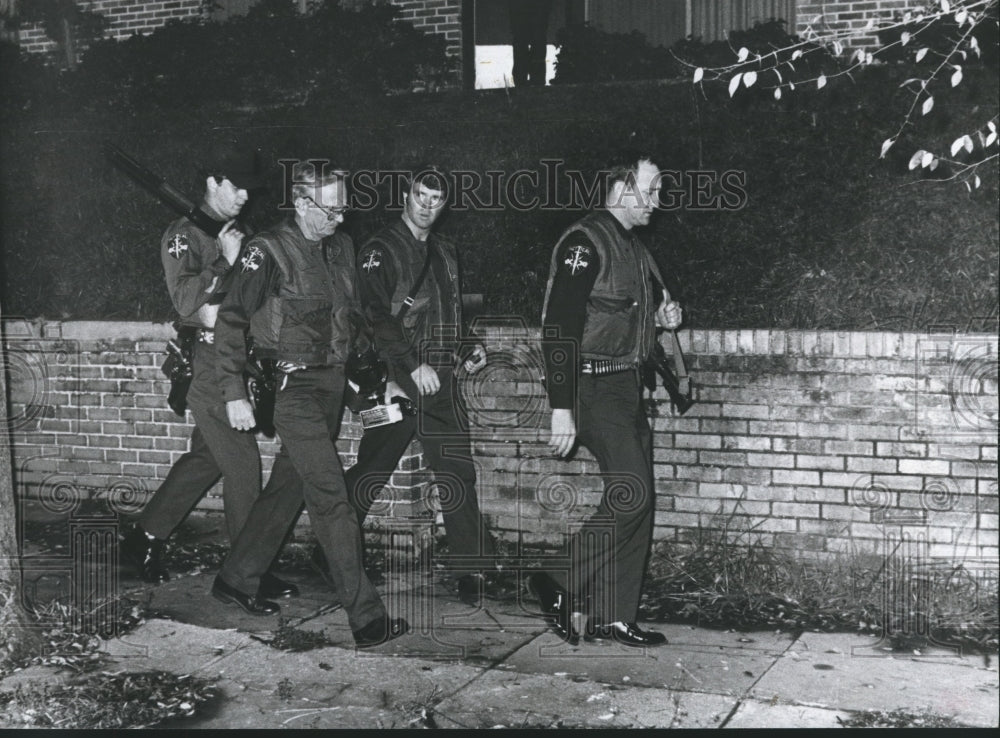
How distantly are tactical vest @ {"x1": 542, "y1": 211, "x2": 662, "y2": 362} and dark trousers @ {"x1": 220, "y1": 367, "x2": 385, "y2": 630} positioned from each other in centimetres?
117

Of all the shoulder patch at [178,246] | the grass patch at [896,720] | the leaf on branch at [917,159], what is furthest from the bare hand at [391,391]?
the leaf on branch at [917,159]

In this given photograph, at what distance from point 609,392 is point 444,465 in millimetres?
1159

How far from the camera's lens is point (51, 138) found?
6.32 metres

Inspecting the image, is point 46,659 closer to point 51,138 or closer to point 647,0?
point 51,138

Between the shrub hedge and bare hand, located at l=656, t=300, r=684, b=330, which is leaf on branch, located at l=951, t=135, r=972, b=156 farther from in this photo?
bare hand, located at l=656, t=300, r=684, b=330

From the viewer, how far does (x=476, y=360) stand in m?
5.70

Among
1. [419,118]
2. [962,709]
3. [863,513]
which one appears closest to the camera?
[962,709]

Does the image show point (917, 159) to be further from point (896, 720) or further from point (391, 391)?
point (391, 391)

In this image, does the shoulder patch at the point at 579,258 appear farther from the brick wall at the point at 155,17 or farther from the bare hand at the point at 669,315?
the brick wall at the point at 155,17

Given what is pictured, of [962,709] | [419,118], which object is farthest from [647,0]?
[962,709]

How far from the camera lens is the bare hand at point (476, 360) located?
5699mm

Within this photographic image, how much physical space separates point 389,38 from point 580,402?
2.63 m

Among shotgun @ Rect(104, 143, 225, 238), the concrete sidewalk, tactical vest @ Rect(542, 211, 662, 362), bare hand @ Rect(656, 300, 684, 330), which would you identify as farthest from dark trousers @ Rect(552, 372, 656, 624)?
shotgun @ Rect(104, 143, 225, 238)

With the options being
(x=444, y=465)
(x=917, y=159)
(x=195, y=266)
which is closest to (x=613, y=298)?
(x=444, y=465)
